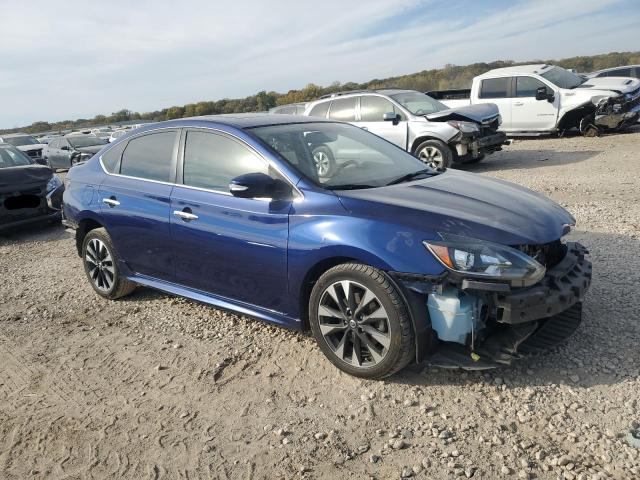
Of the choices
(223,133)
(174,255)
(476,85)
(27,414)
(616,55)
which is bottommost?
(27,414)

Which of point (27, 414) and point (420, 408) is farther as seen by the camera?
point (27, 414)

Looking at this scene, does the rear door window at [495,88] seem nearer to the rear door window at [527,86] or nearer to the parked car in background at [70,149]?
the rear door window at [527,86]

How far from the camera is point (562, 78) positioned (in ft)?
44.0

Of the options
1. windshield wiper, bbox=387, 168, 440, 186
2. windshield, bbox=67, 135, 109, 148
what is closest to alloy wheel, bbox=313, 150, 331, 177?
windshield wiper, bbox=387, 168, 440, 186

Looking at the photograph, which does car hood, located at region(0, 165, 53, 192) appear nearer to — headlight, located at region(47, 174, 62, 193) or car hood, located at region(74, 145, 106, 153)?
headlight, located at region(47, 174, 62, 193)

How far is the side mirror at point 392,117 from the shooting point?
10.1 metres

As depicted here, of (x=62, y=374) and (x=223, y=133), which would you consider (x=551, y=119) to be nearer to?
(x=223, y=133)

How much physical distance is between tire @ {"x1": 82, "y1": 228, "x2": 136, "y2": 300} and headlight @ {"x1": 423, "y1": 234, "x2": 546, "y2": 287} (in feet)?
10.3

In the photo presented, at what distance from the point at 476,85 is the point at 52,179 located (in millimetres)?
10910

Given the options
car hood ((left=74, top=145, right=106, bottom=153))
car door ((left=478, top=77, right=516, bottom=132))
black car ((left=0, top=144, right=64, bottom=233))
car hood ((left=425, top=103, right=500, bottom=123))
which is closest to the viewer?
black car ((left=0, top=144, right=64, bottom=233))

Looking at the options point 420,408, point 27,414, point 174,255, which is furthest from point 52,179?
point 420,408

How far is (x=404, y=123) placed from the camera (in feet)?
33.6

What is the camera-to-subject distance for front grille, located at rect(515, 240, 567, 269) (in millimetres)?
2975

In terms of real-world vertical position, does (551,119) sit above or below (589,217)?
above
